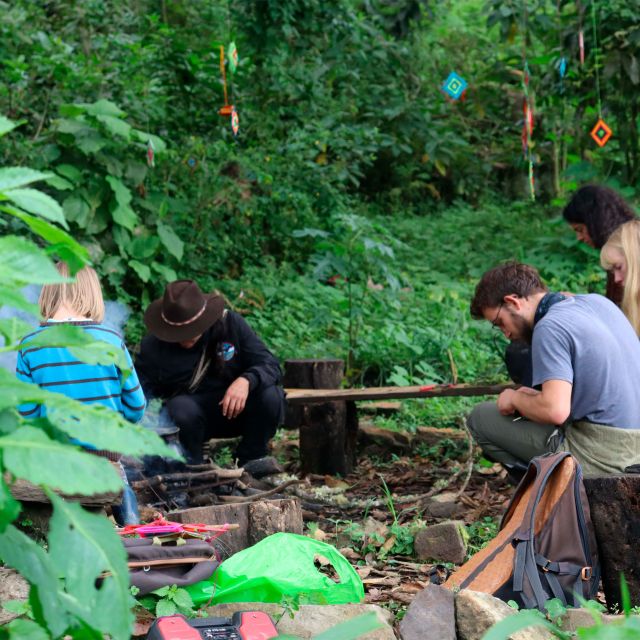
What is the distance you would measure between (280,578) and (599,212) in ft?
10.2

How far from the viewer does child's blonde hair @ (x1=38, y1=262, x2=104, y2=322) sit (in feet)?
A: 13.0

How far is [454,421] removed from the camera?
7066mm

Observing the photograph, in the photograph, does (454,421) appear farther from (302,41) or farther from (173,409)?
(302,41)

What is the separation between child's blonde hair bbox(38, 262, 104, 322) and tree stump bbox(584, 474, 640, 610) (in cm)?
201

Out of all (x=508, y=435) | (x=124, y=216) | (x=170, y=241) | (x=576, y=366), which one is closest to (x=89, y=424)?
(x=576, y=366)

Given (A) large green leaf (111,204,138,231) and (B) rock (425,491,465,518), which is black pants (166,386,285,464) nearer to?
(B) rock (425,491,465,518)

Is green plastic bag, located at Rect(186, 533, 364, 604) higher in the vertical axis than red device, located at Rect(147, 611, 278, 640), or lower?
lower

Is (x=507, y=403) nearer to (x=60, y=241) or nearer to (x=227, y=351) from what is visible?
(x=227, y=351)

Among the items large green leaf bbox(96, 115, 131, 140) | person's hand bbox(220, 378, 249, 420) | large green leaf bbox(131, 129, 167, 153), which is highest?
large green leaf bbox(96, 115, 131, 140)

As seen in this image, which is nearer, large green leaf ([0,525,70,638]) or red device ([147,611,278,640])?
large green leaf ([0,525,70,638])

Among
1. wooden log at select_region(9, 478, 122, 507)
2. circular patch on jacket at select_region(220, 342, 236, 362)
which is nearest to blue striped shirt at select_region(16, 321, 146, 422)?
wooden log at select_region(9, 478, 122, 507)

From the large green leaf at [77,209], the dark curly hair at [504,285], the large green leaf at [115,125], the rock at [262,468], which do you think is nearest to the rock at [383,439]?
the rock at [262,468]

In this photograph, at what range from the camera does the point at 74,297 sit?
13.1 ft

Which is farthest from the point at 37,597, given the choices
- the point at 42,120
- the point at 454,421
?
the point at 42,120
